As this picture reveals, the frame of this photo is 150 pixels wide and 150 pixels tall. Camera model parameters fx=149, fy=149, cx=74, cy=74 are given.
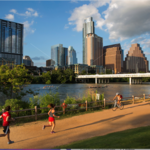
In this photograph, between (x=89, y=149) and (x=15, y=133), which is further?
(x=15, y=133)

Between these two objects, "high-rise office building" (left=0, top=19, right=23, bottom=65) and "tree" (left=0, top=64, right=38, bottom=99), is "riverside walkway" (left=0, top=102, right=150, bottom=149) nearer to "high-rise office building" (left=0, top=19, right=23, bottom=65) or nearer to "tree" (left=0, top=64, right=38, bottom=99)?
"tree" (left=0, top=64, right=38, bottom=99)

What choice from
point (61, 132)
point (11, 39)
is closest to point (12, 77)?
point (61, 132)

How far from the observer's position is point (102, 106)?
15695 mm

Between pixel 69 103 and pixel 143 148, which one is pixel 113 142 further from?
pixel 69 103

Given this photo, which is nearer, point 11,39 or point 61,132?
point 61,132

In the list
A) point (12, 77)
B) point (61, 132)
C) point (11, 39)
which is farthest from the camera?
point (11, 39)

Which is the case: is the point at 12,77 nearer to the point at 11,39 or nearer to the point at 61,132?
the point at 61,132

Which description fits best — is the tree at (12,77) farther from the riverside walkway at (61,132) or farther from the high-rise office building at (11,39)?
the high-rise office building at (11,39)

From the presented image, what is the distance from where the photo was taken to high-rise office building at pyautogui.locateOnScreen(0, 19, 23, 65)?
584 ft

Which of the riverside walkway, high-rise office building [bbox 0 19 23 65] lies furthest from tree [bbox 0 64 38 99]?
high-rise office building [bbox 0 19 23 65]

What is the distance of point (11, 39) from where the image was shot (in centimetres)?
18525

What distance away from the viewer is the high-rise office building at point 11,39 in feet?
584

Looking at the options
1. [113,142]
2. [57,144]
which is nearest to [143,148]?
[113,142]

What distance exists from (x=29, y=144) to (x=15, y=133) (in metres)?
1.91
